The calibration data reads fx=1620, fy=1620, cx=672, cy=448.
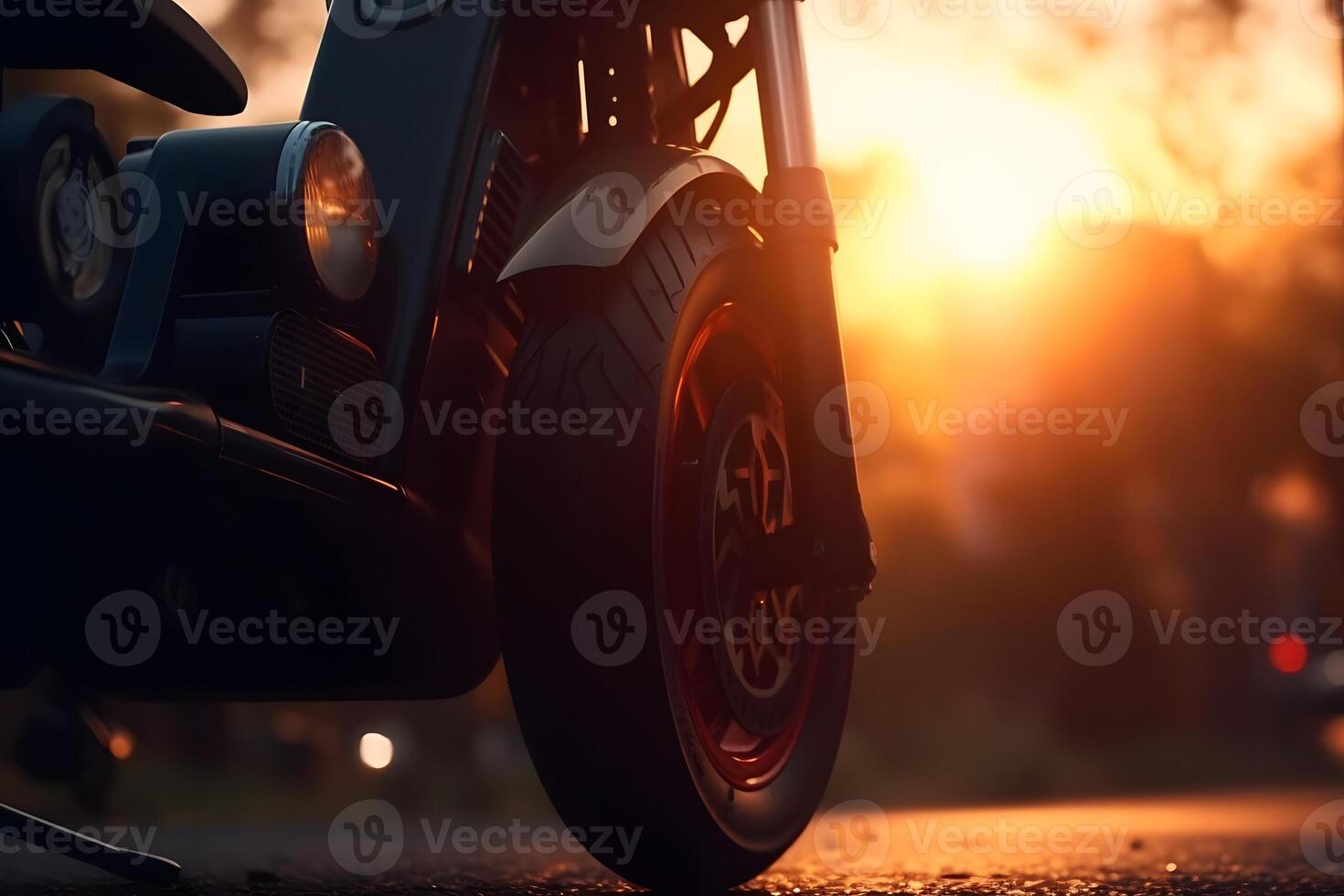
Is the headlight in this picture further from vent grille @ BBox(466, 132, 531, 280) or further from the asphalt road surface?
the asphalt road surface

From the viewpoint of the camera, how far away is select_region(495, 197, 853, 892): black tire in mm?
1808

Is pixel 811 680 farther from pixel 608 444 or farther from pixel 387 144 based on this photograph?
pixel 387 144

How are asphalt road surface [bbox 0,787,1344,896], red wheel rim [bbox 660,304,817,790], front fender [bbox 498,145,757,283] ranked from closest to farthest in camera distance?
front fender [bbox 498,145,757,283] < red wheel rim [bbox 660,304,817,790] < asphalt road surface [bbox 0,787,1344,896]

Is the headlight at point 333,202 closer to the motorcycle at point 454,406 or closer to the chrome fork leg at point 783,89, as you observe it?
the motorcycle at point 454,406

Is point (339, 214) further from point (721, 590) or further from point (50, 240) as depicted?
point (721, 590)

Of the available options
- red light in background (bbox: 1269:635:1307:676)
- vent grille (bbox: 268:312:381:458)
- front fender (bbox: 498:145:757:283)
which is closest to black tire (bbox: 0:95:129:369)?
vent grille (bbox: 268:312:381:458)

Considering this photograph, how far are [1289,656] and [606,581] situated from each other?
1448 centimetres

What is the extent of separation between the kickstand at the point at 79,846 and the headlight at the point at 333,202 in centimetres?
74

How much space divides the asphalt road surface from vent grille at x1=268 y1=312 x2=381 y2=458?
33.2 inches

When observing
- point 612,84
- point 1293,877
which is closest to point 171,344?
point 612,84

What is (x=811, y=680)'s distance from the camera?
2.33 m

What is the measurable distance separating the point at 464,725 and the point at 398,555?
20656 millimetres

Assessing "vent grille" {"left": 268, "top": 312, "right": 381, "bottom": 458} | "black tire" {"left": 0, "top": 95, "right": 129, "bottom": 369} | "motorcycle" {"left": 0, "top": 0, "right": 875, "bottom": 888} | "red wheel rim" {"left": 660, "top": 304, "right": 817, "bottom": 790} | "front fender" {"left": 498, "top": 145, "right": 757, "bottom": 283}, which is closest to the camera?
"black tire" {"left": 0, "top": 95, "right": 129, "bottom": 369}

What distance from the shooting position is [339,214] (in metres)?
1.77
